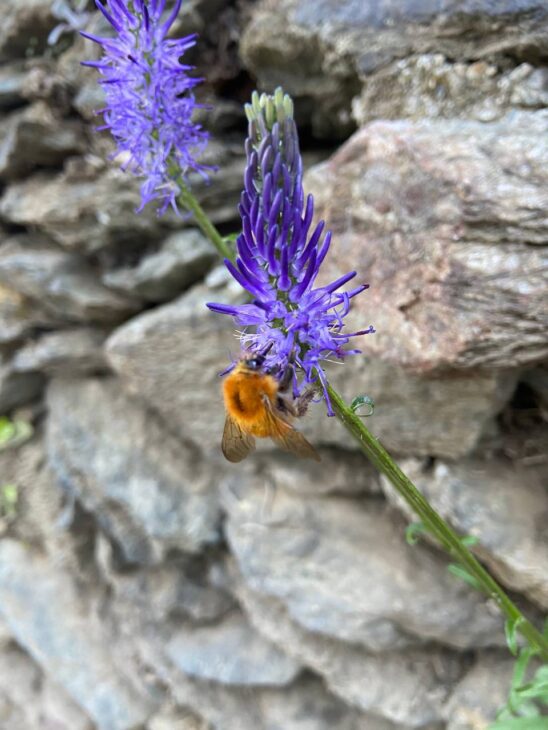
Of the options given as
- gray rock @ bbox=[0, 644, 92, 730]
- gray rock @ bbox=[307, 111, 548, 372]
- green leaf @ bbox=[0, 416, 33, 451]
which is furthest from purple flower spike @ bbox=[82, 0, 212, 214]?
gray rock @ bbox=[0, 644, 92, 730]

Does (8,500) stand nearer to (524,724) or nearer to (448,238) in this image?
(524,724)

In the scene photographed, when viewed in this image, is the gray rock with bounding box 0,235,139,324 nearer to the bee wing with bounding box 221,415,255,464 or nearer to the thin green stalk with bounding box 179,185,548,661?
the thin green stalk with bounding box 179,185,548,661

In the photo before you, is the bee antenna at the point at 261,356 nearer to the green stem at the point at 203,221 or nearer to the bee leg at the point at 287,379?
the bee leg at the point at 287,379

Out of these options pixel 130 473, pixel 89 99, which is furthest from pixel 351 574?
pixel 89 99

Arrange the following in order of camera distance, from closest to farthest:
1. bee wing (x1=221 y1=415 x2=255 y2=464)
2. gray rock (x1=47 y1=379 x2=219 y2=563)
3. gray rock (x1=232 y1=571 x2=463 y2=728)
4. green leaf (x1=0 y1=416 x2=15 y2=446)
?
bee wing (x1=221 y1=415 x2=255 y2=464), gray rock (x1=232 y1=571 x2=463 y2=728), gray rock (x1=47 y1=379 x2=219 y2=563), green leaf (x1=0 y1=416 x2=15 y2=446)

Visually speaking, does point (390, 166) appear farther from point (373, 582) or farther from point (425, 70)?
point (373, 582)
